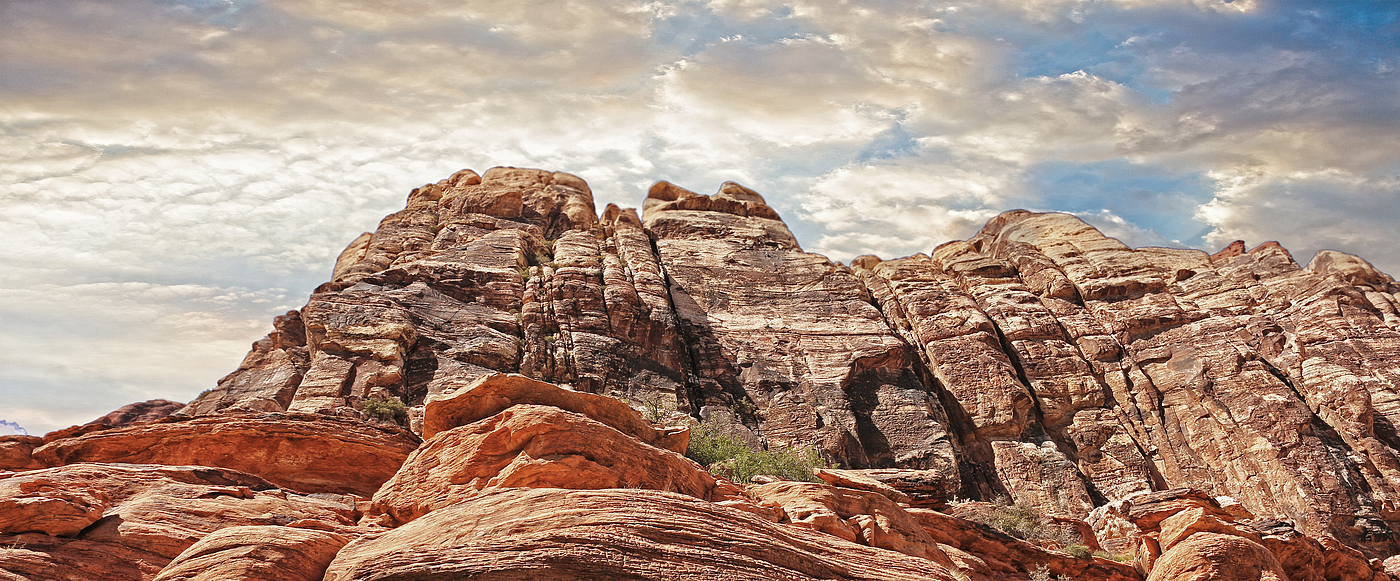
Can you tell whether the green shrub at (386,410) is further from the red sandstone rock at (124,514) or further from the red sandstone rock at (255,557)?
the red sandstone rock at (255,557)

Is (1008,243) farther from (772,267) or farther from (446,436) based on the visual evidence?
(446,436)

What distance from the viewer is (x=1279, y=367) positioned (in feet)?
164

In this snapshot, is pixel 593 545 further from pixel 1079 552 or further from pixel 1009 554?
pixel 1079 552

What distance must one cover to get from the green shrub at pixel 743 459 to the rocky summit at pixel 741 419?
0.38 metres

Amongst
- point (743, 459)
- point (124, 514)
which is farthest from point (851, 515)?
point (743, 459)

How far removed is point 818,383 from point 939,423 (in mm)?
7136

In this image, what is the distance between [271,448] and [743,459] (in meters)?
20.4

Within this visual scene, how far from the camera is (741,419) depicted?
47562mm

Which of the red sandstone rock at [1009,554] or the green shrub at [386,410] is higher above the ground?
the green shrub at [386,410]

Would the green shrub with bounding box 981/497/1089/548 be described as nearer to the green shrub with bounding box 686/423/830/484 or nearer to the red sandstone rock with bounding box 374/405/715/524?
the green shrub with bounding box 686/423/830/484

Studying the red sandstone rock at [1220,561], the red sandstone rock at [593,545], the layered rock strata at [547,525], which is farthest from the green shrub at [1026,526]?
the red sandstone rock at [593,545]

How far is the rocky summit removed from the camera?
14.0 meters

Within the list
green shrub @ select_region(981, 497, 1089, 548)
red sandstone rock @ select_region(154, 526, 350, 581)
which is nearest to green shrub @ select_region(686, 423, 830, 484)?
green shrub @ select_region(981, 497, 1089, 548)

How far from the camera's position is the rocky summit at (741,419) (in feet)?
45.8
